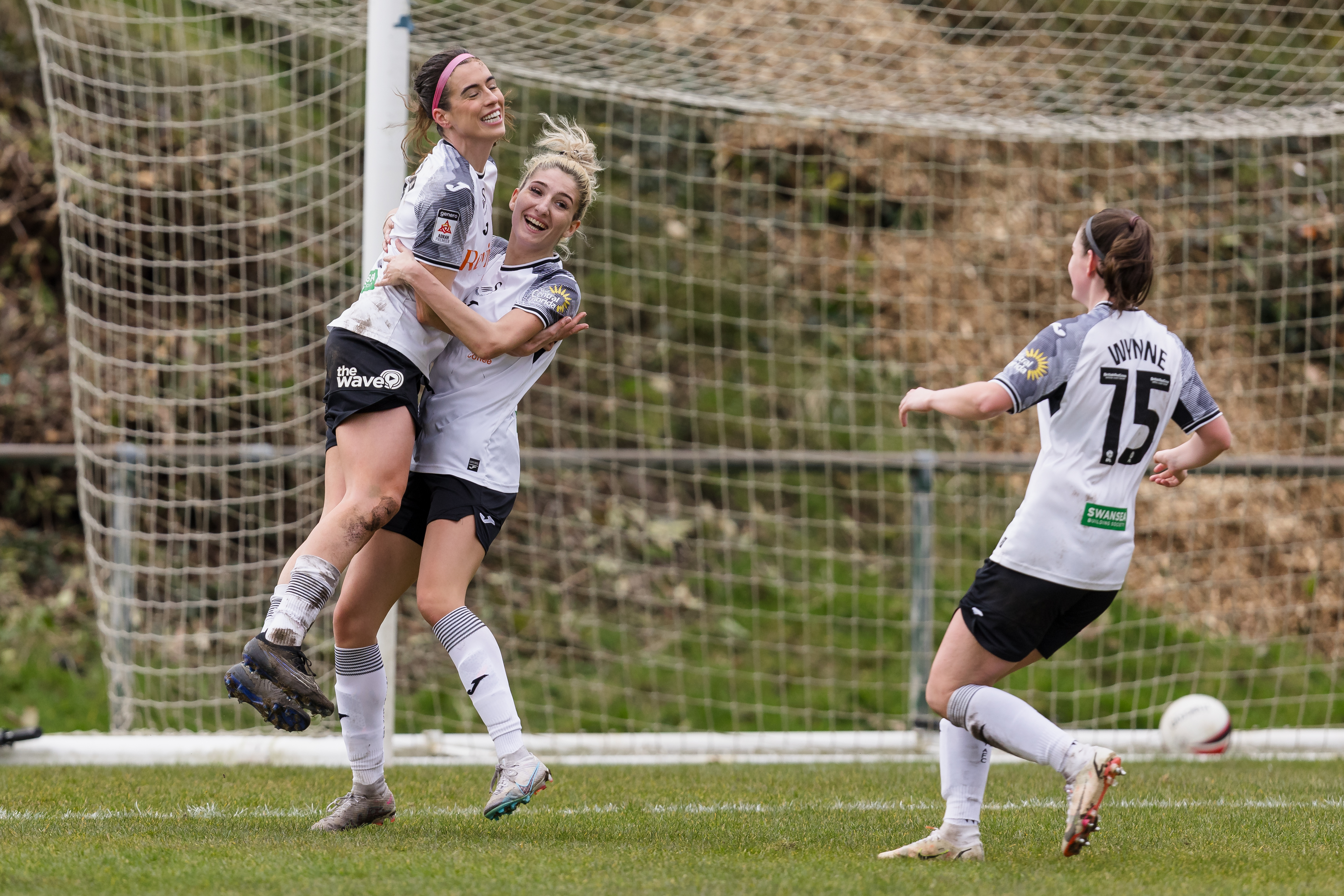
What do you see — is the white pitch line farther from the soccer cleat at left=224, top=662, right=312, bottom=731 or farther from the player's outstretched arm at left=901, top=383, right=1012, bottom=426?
the player's outstretched arm at left=901, top=383, right=1012, bottom=426

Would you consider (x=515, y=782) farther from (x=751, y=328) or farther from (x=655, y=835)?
(x=751, y=328)

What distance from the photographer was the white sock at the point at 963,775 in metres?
3.62

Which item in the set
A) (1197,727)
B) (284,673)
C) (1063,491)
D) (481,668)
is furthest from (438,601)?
(1197,727)

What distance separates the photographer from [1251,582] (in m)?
10.5

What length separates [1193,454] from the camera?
3.87m

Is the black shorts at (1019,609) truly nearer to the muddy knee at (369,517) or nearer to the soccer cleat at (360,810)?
the muddy knee at (369,517)

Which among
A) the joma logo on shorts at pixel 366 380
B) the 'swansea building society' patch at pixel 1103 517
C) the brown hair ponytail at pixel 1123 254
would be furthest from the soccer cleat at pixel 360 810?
the brown hair ponytail at pixel 1123 254

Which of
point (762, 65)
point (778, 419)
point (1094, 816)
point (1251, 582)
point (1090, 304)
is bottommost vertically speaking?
point (1251, 582)

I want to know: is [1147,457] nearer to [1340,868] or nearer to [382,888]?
[1340,868]

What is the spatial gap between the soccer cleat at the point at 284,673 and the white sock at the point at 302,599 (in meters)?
A: 0.04

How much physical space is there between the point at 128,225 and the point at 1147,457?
17.8 feet

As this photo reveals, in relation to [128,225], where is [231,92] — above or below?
above

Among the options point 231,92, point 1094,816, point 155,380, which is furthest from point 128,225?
point 1094,816

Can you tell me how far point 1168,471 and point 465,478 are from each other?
6.69ft
